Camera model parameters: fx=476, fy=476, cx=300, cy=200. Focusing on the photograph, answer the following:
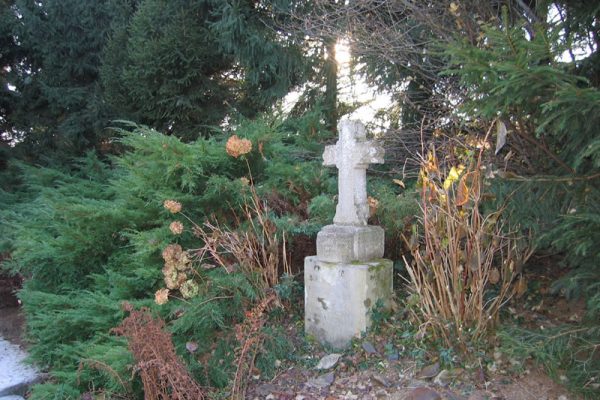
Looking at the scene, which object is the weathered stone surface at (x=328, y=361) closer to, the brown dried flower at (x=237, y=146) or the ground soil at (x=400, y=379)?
the ground soil at (x=400, y=379)

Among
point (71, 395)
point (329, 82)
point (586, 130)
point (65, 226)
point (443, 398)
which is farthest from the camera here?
point (329, 82)

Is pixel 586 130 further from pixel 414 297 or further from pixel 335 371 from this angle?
pixel 335 371

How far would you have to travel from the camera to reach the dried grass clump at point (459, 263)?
289cm

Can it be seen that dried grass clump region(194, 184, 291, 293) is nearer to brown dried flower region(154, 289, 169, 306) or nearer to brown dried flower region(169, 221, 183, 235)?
brown dried flower region(169, 221, 183, 235)

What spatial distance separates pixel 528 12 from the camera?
12.4 ft

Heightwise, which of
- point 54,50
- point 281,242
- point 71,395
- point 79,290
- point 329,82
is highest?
point 54,50

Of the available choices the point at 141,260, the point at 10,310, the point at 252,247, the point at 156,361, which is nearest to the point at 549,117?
the point at 156,361

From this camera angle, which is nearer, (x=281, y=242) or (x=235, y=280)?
(x=235, y=280)

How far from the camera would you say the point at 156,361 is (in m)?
2.68

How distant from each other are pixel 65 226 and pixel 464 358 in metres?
3.59

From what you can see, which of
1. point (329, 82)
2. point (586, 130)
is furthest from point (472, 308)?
point (329, 82)

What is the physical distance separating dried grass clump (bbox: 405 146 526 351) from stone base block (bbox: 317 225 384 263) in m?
0.50

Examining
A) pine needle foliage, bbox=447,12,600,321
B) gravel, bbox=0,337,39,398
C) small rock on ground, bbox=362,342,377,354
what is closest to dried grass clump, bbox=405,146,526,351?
pine needle foliage, bbox=447,12,600,321

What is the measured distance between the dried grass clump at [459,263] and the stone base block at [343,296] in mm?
380
